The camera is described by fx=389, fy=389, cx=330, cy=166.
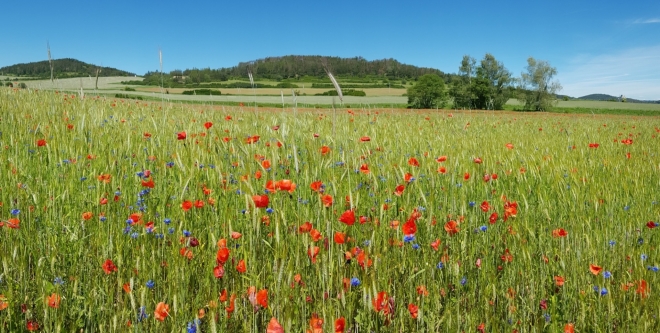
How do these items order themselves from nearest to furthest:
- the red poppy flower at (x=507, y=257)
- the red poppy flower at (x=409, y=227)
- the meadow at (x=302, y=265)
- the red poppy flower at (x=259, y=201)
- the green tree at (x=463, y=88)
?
the meadow at (x=302, y=265) → the red poppy flower at (x=259, y=201) → the red poppy flower at (x=409, y=227) → the red poppy flower at (x=507, y=257) → the green tree at (x=463, y=88)

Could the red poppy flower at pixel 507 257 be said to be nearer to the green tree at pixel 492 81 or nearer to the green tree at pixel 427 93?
the green tree at pixel 427 93

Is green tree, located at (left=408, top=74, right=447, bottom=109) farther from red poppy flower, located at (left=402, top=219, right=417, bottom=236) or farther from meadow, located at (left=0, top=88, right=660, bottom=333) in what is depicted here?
red poppy flower, located at (left=402, top=219, right=417, bottom=236)

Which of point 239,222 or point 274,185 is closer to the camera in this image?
point 274,185

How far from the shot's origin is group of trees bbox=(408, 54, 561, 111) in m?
55.0

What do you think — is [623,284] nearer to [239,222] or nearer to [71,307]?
[239,222]

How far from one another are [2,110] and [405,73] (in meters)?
92.5

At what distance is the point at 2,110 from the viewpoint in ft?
18.6

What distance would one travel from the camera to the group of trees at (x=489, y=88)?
180 ft

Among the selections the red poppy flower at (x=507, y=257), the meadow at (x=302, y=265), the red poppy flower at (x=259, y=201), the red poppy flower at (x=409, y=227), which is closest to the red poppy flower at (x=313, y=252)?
the meadow at (x=302, y=265)

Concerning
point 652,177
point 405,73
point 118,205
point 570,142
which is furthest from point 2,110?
point 405,73

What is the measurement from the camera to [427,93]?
55.5 meters

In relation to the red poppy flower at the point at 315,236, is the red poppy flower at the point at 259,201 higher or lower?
higher

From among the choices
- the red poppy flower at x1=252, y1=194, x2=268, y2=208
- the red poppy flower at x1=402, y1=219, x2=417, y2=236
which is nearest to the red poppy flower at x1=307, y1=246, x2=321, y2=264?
the red poppy flower at x1=252, y1=194, x2=268, y2=208

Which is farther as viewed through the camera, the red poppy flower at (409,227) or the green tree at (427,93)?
the green tree at (427,93)
